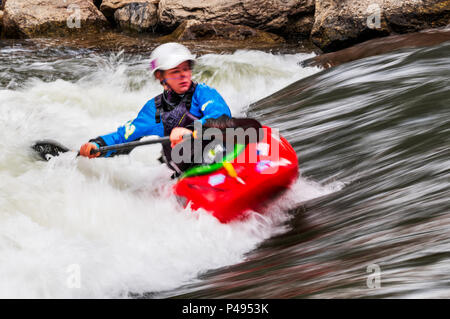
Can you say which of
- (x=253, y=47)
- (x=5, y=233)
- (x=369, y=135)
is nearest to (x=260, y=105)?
(x=369, y=135)

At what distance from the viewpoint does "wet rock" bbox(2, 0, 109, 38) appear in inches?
507

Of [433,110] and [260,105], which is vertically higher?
[433,110]

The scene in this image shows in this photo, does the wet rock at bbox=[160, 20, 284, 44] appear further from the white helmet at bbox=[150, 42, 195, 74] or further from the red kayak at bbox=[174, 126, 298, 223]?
the red kayak at bbox=[174, 126, 298, 223]

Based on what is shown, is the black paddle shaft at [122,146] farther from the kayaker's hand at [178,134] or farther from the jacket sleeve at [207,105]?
the jacket sleeve at [207,105]

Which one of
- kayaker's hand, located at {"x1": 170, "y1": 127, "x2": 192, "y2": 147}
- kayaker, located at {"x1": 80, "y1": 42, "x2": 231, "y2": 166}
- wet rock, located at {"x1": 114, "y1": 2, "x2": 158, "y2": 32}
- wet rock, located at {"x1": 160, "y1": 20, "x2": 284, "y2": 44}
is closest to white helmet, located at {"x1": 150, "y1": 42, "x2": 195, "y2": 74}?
kayaker, located at {"x1": 80, "y1": 42, "x2": 231, "y2": 166}

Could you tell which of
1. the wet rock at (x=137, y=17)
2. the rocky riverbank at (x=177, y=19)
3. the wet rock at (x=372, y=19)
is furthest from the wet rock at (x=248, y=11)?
the wet rock at (x=372, y=19)

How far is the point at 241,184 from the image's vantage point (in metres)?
3.54

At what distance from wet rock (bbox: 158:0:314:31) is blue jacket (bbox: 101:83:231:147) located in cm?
862

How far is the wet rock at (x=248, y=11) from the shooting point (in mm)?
12406

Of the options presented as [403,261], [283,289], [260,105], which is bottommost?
[260,105]

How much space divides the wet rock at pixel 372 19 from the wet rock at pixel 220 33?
2522mm

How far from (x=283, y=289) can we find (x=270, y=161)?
47.2 inches

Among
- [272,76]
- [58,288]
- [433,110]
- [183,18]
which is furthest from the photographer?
[183,18]
